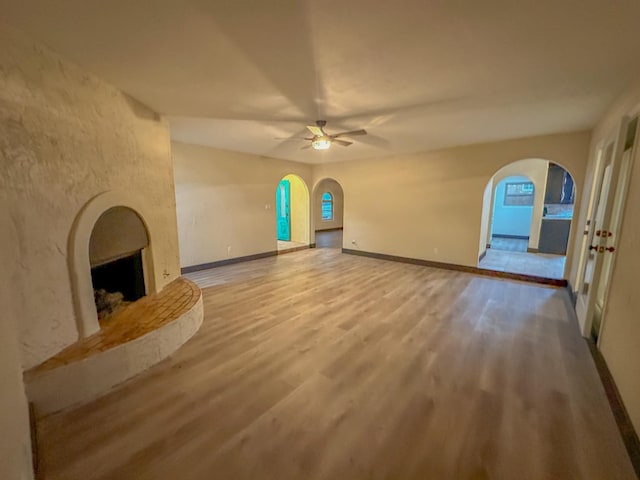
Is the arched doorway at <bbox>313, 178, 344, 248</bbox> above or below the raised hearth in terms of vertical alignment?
above

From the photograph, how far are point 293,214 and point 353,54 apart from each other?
633 centimetres

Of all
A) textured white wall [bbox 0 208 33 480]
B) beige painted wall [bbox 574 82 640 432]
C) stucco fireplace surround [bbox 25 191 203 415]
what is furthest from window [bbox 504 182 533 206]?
textured white wall [bbox 0 208 33 480]

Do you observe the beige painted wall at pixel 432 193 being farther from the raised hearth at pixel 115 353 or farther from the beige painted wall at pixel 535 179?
the raised hearth at pixel 115 353

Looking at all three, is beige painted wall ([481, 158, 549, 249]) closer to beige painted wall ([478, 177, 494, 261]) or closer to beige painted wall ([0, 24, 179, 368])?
beige painted wall ([478, 177, 494, 261])

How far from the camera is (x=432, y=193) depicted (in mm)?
5445

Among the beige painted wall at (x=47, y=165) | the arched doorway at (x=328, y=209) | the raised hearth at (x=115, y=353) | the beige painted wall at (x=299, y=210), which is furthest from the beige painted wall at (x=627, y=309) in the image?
the arched doorway at (x=328, y=209)

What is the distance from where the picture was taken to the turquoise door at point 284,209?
829 centimetres

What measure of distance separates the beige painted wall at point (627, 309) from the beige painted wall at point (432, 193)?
6.58ft

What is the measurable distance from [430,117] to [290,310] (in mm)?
3023

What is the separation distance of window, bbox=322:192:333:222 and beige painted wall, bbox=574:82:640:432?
9236 millimetres

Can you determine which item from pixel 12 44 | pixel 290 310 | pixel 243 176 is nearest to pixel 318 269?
pixel 290 310

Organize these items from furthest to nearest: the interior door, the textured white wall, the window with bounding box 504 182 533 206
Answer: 1. the window with bounding box 504 182 533 206
2. the interior door
3. the textured white wall

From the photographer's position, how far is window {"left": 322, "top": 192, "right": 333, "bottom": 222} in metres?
11.3

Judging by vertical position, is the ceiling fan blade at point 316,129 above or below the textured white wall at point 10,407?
above
